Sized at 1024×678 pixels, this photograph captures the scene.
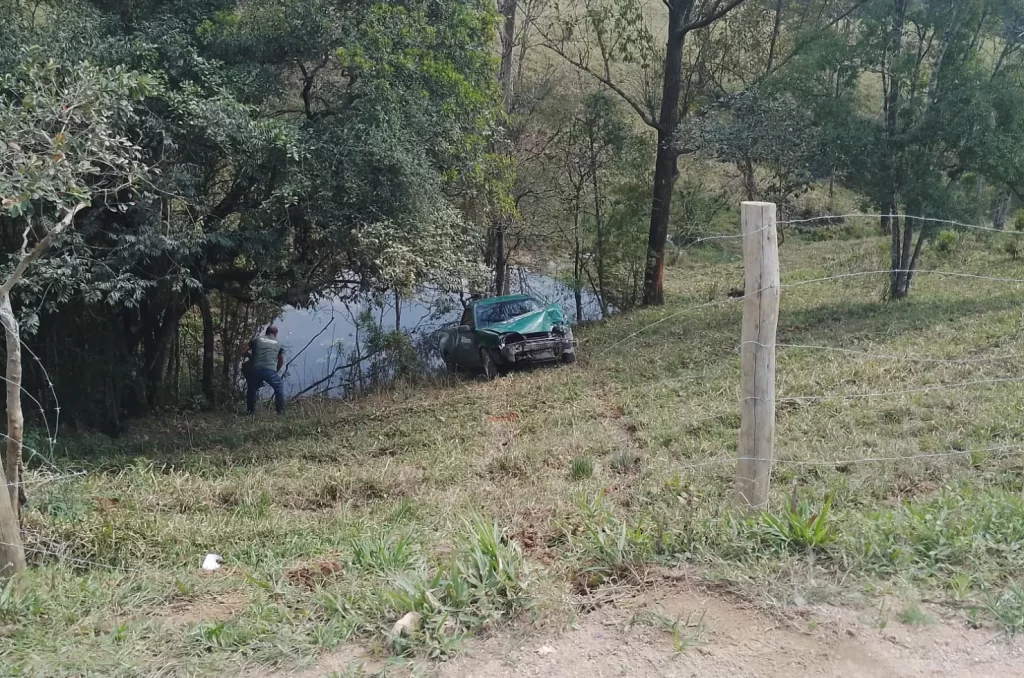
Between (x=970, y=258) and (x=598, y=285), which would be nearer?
(x=970, y=258)

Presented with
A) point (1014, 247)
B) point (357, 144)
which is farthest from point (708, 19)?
point (357, 144)

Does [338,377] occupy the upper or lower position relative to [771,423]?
lower

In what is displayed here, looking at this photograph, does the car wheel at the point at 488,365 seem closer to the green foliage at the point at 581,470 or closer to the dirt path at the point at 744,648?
the green foliage at the point at 581,470

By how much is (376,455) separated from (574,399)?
2913 mm

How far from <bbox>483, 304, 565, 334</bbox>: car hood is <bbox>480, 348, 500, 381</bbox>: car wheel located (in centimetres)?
42

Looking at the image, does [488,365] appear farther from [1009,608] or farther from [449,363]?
[1009,608]

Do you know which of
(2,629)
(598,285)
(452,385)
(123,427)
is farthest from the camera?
(598,285)

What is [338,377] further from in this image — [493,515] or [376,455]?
[493,515]

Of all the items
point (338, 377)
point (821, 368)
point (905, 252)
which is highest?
point (905, 252)

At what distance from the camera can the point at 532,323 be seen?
14.3 meters

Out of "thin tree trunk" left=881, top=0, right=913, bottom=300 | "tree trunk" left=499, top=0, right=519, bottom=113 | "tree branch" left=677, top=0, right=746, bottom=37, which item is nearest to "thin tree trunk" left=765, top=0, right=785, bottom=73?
Result: "tree branch" left=677, top=0, right=746, bottom=37

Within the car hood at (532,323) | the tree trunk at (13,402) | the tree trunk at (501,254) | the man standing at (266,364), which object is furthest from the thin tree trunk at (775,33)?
the tree trunk at (13,402)

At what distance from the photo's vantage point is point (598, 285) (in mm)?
21078

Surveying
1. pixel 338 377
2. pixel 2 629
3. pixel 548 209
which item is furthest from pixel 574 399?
pixel 548 209
